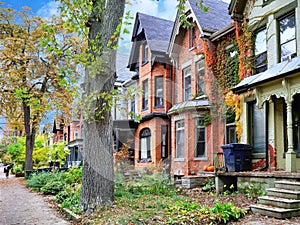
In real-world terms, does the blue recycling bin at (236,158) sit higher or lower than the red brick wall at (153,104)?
lower

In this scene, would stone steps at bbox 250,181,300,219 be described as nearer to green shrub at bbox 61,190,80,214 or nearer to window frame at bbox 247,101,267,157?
window frame at bbox 247,101,267,157

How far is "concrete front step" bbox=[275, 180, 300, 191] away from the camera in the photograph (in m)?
7.99

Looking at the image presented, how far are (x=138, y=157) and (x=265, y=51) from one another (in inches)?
468

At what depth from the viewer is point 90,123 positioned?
8250 millimetres

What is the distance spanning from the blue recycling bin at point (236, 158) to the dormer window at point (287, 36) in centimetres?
356

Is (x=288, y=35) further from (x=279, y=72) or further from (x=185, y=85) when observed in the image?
(x=185, y=85)

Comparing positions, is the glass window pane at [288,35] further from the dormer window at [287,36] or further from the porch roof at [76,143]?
the porch roof at [76,143]

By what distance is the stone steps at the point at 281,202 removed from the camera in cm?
705

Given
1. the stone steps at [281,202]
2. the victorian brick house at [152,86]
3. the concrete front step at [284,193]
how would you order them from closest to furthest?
the stone steps at [281,202] → the concrete front step at [284,193] → the victorian brick house at [152,86]

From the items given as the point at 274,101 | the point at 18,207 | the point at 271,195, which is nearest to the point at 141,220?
the point at 271,195

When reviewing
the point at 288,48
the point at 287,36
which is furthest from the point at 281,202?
the point at 287,36

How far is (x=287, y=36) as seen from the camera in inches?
452

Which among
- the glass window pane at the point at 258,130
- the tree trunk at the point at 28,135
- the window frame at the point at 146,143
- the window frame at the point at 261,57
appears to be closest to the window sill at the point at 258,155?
the glass window pane at the point at 258,130

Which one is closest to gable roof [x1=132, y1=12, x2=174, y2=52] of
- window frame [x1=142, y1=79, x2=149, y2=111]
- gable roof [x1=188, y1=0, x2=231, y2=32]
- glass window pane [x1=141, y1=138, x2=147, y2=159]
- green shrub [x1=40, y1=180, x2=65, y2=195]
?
window frame [x1=142, y1=79, x2=149, y2=111]
